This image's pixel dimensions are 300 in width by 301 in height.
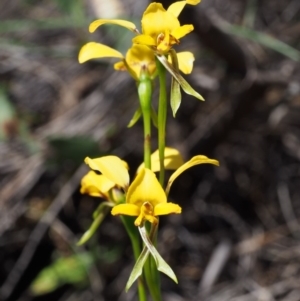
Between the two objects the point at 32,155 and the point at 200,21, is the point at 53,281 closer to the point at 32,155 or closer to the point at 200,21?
the point at 32,155

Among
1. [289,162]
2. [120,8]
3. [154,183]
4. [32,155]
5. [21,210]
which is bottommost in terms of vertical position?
[289,162]

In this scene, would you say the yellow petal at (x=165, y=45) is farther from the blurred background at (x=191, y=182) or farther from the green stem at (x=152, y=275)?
the blurred background at (x=191, y=182)

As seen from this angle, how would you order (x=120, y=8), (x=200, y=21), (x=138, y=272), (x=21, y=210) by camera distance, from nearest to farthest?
(x=138, y=272) < (x=200, y=21) < (x=21, y=210) < (x=120, y=8)

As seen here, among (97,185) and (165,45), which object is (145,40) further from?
(97,185)

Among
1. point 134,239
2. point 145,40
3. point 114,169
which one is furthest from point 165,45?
point 134,239

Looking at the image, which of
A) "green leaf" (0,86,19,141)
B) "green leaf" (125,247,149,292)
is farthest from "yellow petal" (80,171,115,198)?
"green leaf" (0,86,19,141)

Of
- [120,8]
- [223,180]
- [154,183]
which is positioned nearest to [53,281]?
[223,180]

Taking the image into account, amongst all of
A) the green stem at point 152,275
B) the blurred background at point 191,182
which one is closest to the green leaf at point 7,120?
the blurred background at point 191,182
